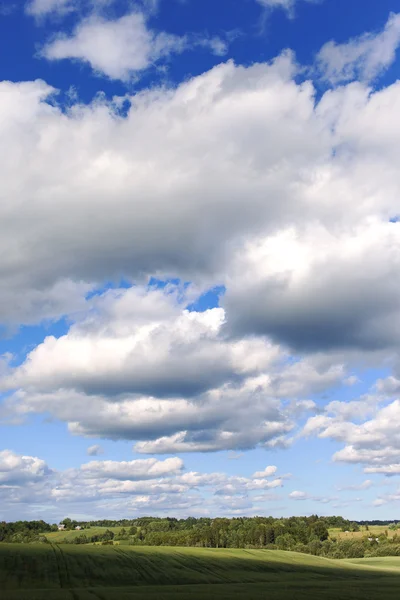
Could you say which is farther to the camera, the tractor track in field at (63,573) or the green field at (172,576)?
the green field at (172,576)

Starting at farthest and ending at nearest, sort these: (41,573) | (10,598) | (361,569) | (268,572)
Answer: (361,569)
(268,572)
(41,573)
(10,598)

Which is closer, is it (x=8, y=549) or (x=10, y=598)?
(x=10, y=598)

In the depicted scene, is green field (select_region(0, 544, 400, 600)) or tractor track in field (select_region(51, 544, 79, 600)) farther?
green field (select_region(0, 544, 400, 600))

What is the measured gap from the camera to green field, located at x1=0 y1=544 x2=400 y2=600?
256 ft

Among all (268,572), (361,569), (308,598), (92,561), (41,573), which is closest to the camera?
(308,598)

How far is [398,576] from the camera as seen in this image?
126 metres

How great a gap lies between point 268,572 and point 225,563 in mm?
9066

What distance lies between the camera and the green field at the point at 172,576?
78.1 m

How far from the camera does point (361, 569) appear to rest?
140500 mm

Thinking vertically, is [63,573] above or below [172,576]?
above

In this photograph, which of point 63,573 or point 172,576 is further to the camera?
point 172,576

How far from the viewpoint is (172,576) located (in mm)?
104188

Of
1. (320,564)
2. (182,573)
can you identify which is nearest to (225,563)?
(182,573)

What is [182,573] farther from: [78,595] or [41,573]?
[78,595]
